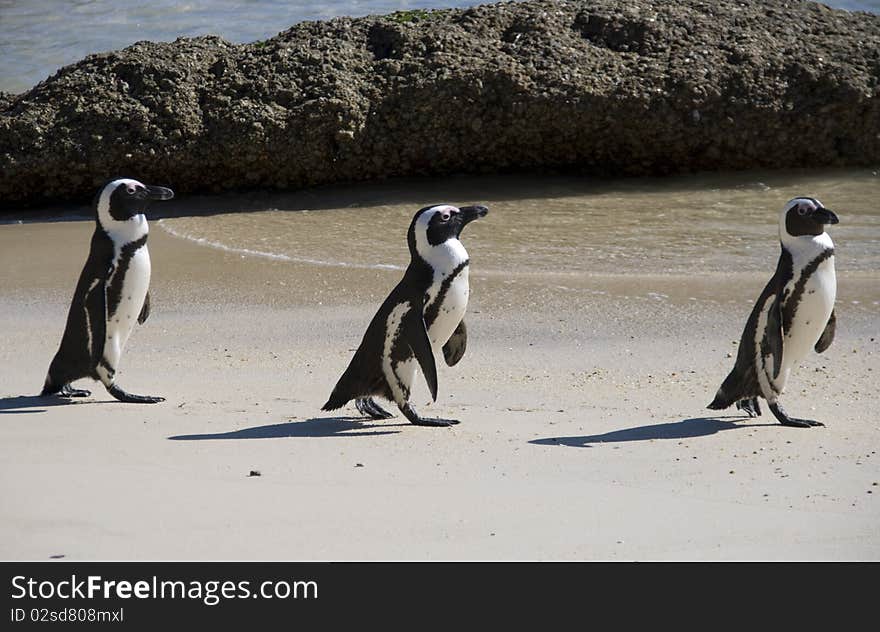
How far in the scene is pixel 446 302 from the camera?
4930 mm

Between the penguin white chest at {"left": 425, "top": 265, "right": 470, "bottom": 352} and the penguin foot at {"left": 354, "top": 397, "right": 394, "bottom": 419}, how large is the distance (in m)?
0.34

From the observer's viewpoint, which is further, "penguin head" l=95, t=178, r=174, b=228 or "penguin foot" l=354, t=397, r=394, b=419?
"penguin head" l=95, t=178, r=174, b=228

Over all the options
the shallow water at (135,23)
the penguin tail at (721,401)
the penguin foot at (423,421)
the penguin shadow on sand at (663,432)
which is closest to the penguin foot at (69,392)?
the penguin foot at (423,421)

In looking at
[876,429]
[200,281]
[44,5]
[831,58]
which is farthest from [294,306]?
[44,5]

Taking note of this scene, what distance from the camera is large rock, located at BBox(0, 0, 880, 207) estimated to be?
10.4m

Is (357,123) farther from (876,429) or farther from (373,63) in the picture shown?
(876,429)

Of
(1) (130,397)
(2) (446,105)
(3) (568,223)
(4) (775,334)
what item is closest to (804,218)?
(4) (775,334)

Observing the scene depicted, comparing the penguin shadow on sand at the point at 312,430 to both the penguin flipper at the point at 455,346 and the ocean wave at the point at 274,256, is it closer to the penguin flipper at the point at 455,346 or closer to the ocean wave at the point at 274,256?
the penguin flipper at the point at 455,346

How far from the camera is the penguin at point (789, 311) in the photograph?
4887 millimetres

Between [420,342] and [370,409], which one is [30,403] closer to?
[370,409]

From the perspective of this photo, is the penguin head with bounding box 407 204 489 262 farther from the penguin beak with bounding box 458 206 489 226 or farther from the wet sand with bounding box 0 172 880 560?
the wet sand with bounding box 0 172 880 560

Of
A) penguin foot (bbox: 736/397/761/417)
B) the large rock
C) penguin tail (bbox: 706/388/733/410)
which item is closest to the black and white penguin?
penguin tail (bbox: 706/388/733/410)

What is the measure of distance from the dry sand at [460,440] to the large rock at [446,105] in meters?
2.96

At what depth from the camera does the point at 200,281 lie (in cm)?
771
